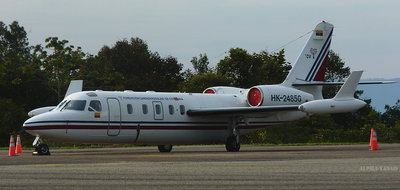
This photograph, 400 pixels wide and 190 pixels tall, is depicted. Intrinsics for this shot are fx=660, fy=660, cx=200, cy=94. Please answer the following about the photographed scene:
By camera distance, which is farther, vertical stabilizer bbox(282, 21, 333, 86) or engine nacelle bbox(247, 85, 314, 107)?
vertical stabilizer bbox(282, 21, 333, 86)

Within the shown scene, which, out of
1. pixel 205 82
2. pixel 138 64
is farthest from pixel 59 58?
pixel 138 64

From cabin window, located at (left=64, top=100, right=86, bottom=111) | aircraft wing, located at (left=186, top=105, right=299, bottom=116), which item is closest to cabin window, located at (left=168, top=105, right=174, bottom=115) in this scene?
aircraft wing, located at (left=186, top=105, right=299, bottom=116)

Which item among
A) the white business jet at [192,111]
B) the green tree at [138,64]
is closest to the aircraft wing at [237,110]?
the white business jet at [192,111]

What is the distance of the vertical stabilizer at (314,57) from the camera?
107 feet

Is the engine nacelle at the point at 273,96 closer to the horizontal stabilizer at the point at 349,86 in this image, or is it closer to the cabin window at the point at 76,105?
the horizontal stabilizer at the point at 349,86

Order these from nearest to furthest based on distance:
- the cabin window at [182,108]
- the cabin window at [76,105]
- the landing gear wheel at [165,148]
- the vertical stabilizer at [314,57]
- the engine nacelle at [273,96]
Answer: the cabin window at [76,105], the cabin window at [182,108], the landing gear wheel at [165,148], the engine nacelle at [273,96], the vertical stabilizer at [314,57]

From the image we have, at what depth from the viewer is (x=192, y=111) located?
2823cm

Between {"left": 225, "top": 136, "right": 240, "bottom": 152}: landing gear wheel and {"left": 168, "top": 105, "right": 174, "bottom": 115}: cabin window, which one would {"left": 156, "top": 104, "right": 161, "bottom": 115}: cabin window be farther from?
{"left": 225, "top": 136, "right": 240, "bottom": 152}: landing gear wheel

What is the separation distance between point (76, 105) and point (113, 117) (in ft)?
5.02

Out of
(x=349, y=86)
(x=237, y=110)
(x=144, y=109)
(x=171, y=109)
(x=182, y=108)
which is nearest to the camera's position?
(x=144, y=109)

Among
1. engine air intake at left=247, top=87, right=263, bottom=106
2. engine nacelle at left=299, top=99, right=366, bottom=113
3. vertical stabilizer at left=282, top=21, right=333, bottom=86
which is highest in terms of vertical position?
vertical stabilizer at left=282, top=21, right=333, bottom=86

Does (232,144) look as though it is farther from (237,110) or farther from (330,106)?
(330,106)

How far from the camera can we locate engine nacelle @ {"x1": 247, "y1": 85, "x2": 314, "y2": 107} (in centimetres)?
2959

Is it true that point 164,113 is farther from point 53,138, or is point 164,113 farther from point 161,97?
point 53,138
